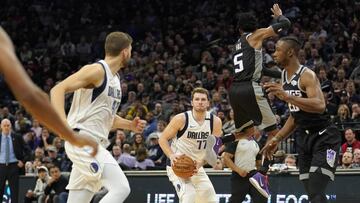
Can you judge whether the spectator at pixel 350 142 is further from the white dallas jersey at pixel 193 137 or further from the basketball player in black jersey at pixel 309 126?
the basketball player in black jersey at pixel 309 126

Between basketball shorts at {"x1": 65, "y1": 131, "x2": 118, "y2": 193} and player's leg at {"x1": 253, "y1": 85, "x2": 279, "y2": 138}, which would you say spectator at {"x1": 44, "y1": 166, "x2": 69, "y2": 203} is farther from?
basketball shorts at {"x1": 65, "y1": 131, "x2": 118, "y2": 193}

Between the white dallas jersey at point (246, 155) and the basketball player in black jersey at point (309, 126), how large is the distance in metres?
2.80

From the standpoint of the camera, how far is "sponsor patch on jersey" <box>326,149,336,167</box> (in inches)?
349

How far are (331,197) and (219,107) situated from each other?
4.93 meters

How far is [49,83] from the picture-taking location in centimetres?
2369

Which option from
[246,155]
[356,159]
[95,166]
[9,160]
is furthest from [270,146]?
[9,160]

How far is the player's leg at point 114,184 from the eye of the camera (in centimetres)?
731

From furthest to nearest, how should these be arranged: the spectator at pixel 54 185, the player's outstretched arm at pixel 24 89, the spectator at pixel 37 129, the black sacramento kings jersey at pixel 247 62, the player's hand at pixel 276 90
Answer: the spectator at pixel 37 129 → the spectator at pixel 54 185 → the black sacramento kings jersey at pixel 247 62 → the player's hand at pixel 276 90 → the player's outstretched arm at pixel 24 89

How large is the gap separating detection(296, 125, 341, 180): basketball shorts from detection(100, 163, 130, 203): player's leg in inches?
100

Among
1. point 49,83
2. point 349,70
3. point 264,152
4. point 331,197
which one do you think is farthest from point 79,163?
point 49,83

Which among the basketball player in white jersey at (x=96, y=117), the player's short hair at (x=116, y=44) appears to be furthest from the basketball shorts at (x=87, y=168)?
the player's short hair at (x=116, y=44)

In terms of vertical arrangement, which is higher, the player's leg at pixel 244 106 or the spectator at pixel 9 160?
the player's leg at pixel 244 106

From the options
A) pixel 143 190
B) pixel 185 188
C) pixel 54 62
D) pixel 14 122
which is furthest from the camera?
pixel 54 62

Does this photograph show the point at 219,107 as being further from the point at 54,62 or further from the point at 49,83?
the point at 54,62
